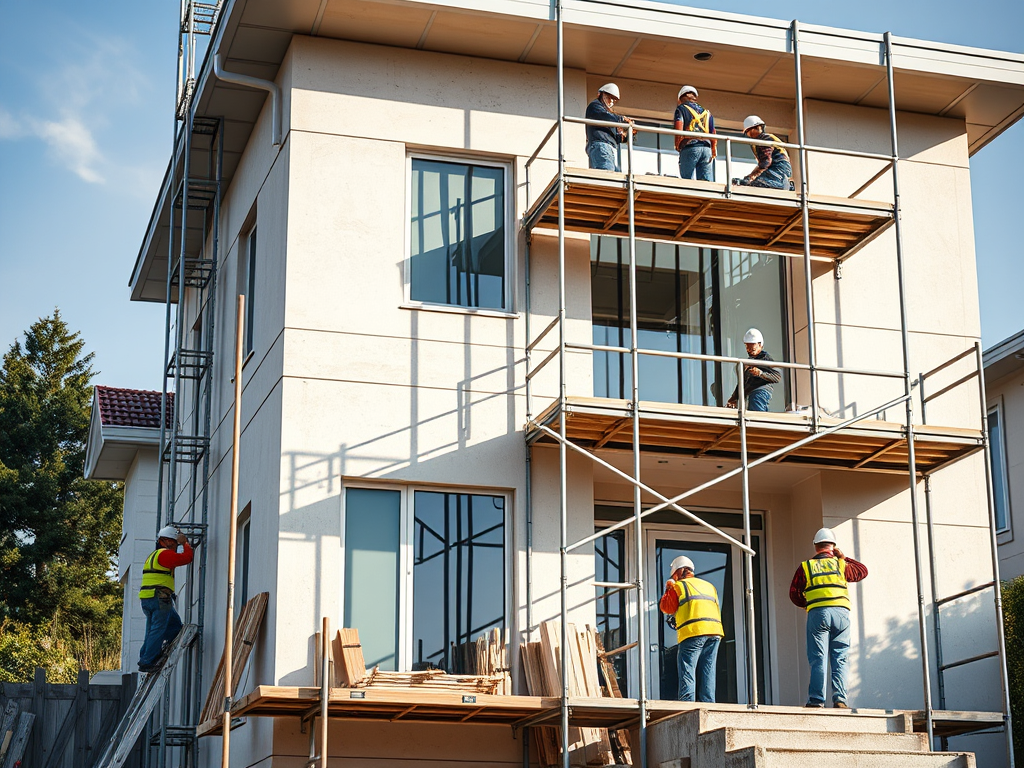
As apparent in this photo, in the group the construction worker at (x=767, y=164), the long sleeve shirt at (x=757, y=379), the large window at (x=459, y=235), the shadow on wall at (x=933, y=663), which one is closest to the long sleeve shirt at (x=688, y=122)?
the construction worker at (x=767, y=164)

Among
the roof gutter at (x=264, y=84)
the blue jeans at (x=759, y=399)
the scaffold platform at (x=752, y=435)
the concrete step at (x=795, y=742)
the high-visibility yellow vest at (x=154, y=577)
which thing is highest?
the roof gutter at (x=264, y=84)

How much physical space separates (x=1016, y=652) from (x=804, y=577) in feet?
15.8

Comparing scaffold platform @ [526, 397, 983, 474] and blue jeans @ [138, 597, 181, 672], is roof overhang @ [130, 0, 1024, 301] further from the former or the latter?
blue jeans @ [138, 597, 181, 672]

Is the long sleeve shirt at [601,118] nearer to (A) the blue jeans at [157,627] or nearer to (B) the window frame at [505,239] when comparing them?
(B) the window frame at [505,239]

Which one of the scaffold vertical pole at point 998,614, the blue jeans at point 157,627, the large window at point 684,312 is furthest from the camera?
the blue jeans at point 157,627

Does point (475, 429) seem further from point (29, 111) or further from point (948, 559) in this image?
point (29, 111)

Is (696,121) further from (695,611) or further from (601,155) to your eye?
(695,611)

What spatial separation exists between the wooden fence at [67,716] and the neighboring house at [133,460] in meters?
7.45

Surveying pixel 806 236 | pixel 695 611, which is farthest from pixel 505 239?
pixel 695 611

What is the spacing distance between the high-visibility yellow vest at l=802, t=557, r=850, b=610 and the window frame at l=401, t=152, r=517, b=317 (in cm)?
415

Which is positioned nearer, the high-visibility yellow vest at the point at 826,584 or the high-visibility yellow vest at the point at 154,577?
the high-visibility yellow vest at the point at 826,584

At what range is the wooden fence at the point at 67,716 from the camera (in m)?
17.3

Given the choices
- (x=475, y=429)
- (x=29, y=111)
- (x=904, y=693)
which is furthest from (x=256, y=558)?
(x=29, y=111)

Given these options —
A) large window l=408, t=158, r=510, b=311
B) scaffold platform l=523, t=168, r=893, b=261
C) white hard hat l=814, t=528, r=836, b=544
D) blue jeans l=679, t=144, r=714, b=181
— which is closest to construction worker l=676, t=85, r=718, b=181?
blue jeans l=679, t=144, r=714, b=181
